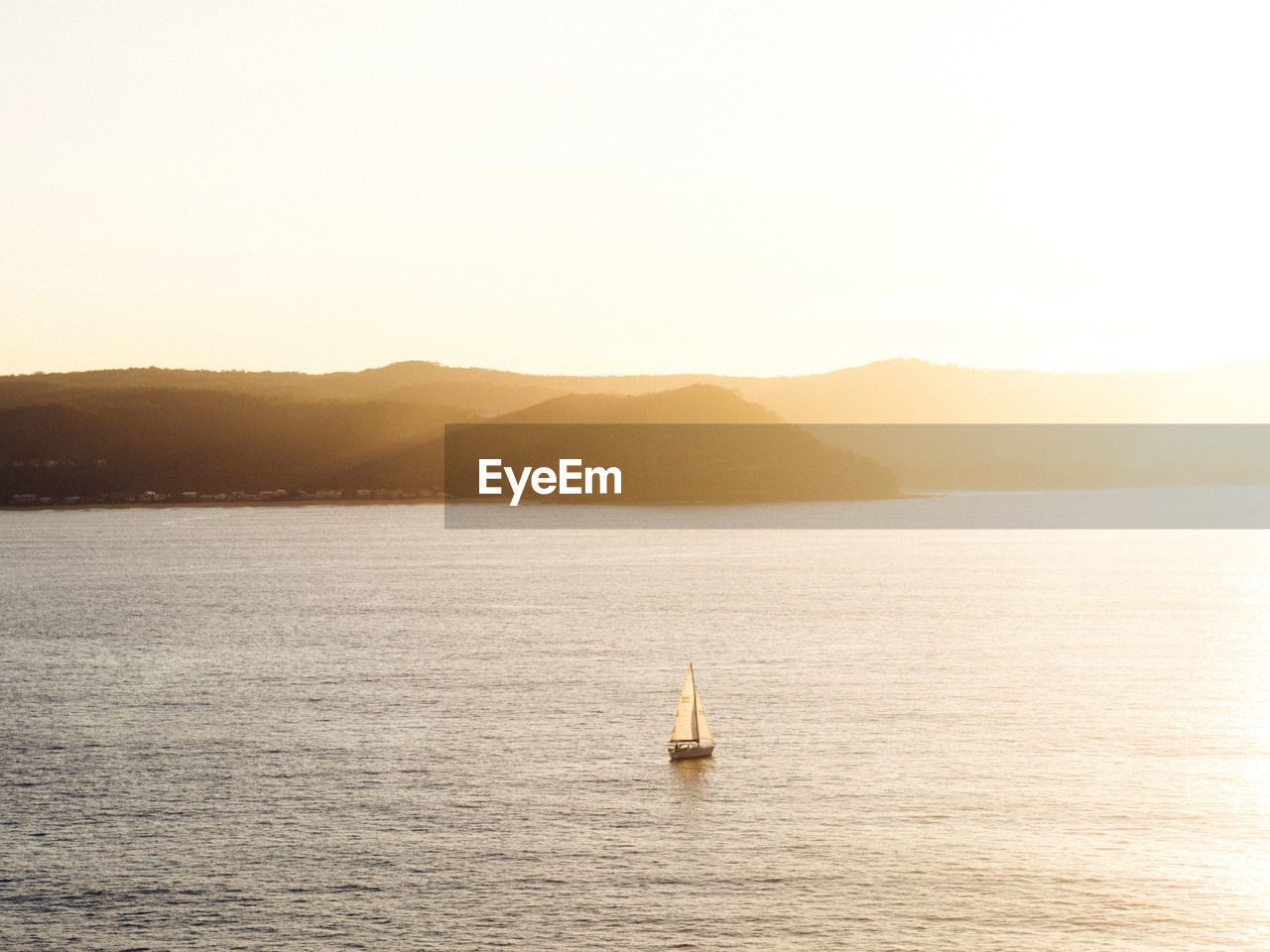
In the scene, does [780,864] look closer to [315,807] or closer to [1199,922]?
[1199,922]

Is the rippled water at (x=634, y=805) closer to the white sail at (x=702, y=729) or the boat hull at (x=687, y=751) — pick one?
the boat hull at (x=687, y=751)

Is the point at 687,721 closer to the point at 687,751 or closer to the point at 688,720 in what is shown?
the point at 688,720

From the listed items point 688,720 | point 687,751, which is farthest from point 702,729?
point 687,751

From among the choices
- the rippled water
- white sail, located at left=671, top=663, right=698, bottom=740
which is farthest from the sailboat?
the rippled water

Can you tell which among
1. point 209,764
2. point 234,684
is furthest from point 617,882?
point 234,684

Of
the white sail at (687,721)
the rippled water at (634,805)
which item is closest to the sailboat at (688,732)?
the white sail at (687,721)

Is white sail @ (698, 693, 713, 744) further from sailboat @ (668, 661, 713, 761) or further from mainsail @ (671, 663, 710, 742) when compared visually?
mainsail @ (671, 663, 710, 742)

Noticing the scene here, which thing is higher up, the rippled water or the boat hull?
the boat hull

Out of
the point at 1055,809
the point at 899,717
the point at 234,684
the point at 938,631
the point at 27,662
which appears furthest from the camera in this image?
the point at 938,631
